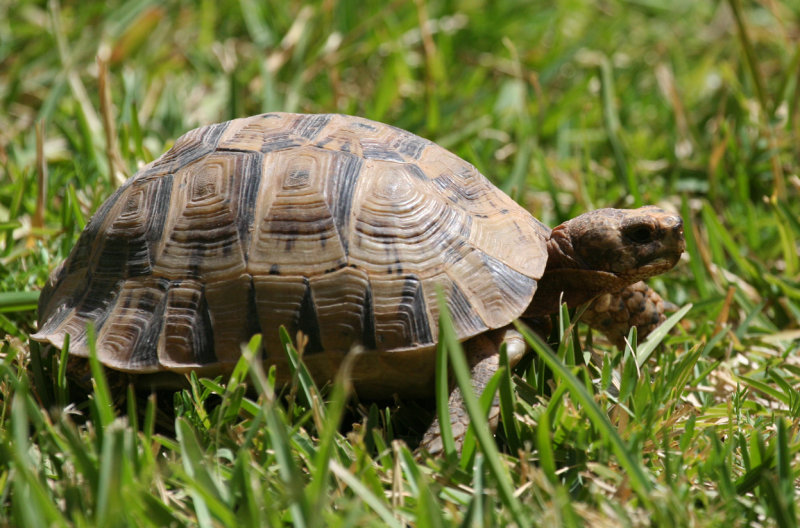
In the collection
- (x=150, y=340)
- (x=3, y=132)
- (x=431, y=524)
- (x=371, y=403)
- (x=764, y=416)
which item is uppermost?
(x=3, y=132)

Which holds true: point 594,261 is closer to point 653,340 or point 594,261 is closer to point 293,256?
point 653,340

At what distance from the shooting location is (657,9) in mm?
6477

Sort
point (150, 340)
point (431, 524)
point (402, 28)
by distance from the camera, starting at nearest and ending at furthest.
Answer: point (431, 524) < point (150, 340) < point (402, 28)

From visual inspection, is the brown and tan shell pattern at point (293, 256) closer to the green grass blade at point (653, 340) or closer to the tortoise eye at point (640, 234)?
the tortoise eye at point (640, 234)

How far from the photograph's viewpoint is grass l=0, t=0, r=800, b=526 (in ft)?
5.93

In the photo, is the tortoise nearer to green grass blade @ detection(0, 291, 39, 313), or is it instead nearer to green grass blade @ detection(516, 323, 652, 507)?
green grass blade @ detection(0, 291, 39, 313)

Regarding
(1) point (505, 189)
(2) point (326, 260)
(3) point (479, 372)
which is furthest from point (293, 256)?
(1) point (505, 189)

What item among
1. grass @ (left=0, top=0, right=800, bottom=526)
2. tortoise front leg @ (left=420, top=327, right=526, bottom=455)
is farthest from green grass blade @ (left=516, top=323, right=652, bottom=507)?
tortoise front leg @ (left=420, top=327, right=526, bottom=455)

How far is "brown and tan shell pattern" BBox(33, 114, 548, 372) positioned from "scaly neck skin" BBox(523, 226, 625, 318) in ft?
0.28

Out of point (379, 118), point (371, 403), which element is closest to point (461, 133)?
point (379, 118)

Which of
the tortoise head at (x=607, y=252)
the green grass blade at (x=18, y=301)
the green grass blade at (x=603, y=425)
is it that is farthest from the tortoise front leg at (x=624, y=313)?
the green grass blade at (x=18, y=301)

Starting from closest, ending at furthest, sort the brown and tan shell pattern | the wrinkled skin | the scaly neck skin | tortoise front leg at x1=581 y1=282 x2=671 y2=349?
the brown and tan shell pattern → the wrinkled skin → the scaly neck skin → tortoise front leg at x1=581 y1=282 x2=671 y2=349

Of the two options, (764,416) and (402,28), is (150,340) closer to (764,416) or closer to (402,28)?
(764,416)

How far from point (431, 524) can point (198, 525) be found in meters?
0.54
